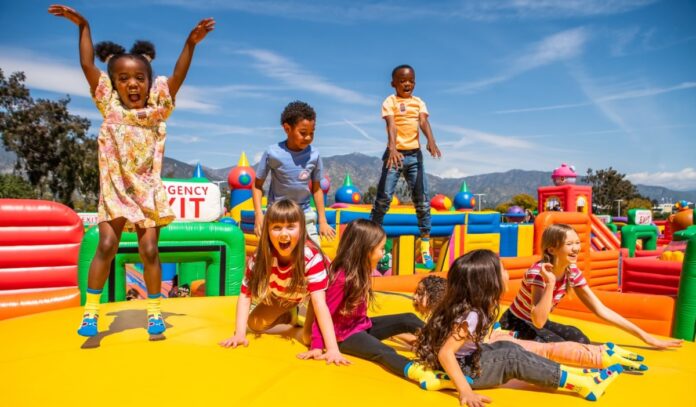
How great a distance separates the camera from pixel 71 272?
3.79m

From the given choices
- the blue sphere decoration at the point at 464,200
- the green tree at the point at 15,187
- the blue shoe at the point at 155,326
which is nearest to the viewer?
→ the blue shoe at the point at 155,326

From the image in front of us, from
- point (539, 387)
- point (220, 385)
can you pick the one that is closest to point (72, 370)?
point (220, 385)

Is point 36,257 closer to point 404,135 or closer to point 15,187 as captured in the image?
point 404,135

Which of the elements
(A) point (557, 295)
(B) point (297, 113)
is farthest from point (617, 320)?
(B) point (297, 113)

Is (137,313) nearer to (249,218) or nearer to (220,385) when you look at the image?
(220,385)

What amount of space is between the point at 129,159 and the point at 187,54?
1.89ft

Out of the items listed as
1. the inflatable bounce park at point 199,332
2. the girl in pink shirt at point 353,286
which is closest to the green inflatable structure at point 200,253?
the inflatable bounce park at point 199,332

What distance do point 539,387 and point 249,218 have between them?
6080mm

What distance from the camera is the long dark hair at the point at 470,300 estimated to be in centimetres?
189

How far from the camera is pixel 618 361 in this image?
2.32 m

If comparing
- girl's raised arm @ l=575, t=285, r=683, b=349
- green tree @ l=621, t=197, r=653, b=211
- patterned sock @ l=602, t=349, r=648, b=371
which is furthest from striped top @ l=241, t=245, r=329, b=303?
green tree @ l=621, t=197, r=653, b=211

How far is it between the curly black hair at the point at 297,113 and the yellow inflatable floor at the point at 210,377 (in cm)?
139

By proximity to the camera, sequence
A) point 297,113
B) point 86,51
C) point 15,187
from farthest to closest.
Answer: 1. point 15,187
2. point 297,113
3. point 86,51

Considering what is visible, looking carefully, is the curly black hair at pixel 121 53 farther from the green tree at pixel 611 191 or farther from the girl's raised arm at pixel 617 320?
the green tree at pixel 611 191
